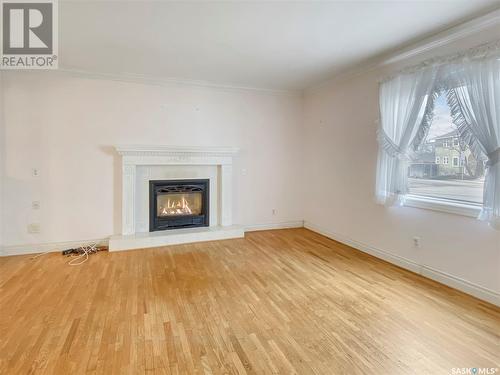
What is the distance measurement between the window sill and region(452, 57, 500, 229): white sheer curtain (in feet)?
0.47

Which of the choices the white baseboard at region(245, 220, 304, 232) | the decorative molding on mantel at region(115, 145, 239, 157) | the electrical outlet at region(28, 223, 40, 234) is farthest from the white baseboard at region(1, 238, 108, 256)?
the white baseboard at region(245, 220, 304, 232)

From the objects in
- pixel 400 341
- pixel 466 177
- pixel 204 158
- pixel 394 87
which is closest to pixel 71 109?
pixel 204 158

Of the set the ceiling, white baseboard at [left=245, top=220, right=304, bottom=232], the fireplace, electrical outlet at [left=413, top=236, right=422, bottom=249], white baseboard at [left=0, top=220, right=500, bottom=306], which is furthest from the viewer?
white baseboard at [left=245, top=220, right=304, bottom=232]

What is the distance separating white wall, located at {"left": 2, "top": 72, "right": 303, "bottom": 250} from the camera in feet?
12.6

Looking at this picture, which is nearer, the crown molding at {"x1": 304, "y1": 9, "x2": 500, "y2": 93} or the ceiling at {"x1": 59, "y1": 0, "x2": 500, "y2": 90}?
the ceiling at {"x1": 59, "y1": 0, "x2": 500, "y2": 90}

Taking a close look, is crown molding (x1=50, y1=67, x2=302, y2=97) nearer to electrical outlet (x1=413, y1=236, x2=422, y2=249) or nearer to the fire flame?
the fire flame

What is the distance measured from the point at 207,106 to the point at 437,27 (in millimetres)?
3337

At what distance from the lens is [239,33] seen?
2881mm

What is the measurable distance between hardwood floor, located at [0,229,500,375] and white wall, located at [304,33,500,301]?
1.01 ft

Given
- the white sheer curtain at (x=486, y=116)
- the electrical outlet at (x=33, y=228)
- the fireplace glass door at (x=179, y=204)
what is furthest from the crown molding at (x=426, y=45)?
the electrical outlet at (x=33, y=228)

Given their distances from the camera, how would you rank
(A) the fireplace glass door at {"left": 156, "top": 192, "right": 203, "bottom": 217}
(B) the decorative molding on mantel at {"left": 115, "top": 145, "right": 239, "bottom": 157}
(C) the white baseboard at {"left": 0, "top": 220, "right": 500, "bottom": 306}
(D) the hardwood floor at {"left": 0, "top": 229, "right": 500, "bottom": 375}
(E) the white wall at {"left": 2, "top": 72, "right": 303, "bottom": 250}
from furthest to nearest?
(A) the fireplace glass door at {"left": 156, "top": 192, "right": 203, "bottom": 217}
(B) the decorative molding on mantel at {"left": 115, "top": 145, "right": 239, "bottom": 157}
(E) the white wall at {"left": 2, "top": 72, "right": 303, "bottom": 250}
(C) the white baseboard at {"left": 0, "top": 220, "right": 500, "bottom": 306}
(D) the hardwood floor at {"left": 0, "top": 229, "right": 500, "bottom": 375}

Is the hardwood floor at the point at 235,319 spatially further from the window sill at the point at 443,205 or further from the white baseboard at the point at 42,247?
the window sill at the point at 443,205

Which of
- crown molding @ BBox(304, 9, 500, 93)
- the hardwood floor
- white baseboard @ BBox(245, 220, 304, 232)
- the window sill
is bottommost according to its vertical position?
the hardwood floor

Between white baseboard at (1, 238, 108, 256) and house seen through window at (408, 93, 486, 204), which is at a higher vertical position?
house seen through window at (408, 93, 486, 204)
